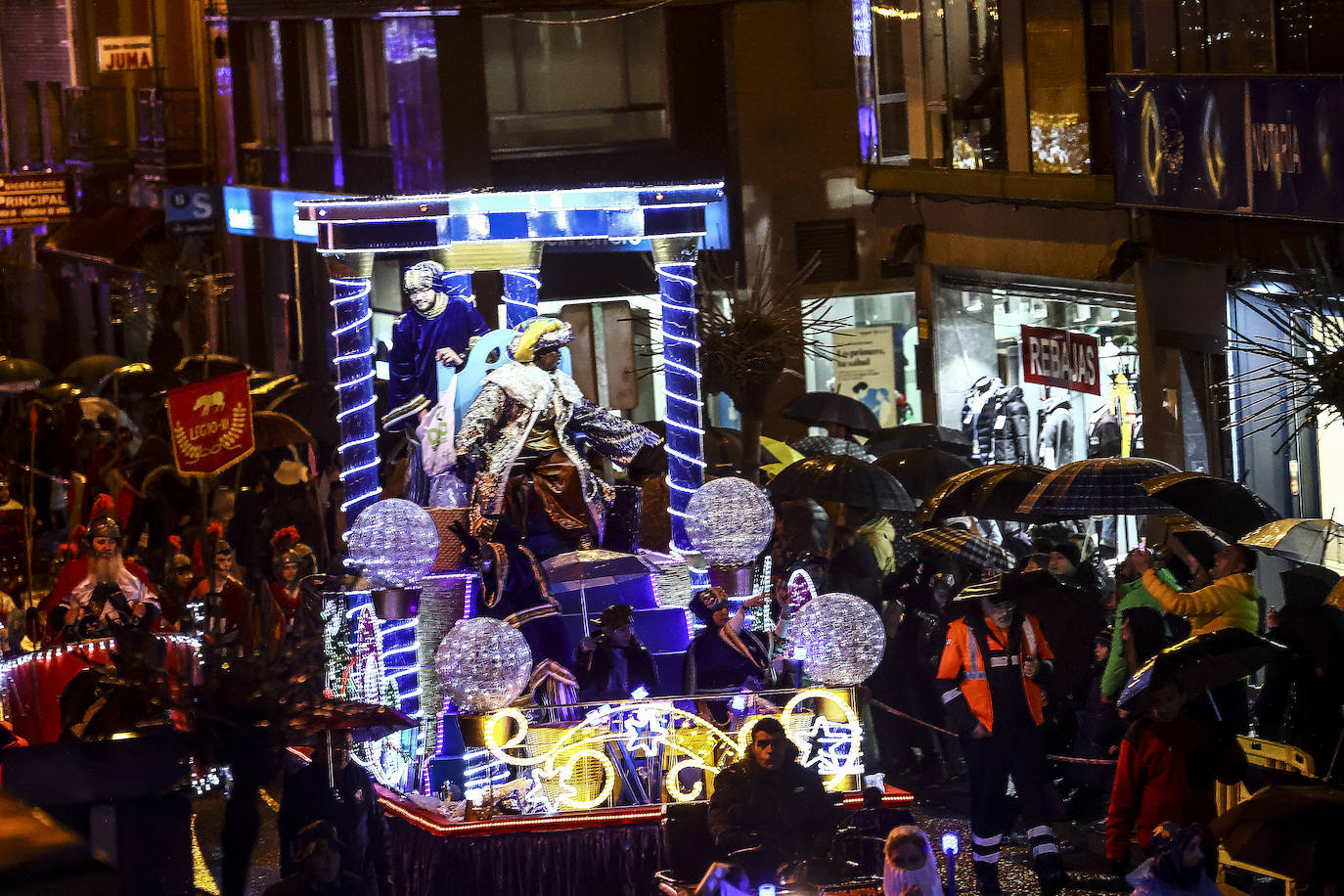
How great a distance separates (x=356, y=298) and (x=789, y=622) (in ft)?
12.7

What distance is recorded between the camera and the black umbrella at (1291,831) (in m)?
8.01

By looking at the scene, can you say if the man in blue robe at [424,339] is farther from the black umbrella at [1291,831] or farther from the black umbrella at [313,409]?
the black umbrella at [1291,831]

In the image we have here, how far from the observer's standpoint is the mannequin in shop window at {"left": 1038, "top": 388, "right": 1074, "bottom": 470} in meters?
20.7

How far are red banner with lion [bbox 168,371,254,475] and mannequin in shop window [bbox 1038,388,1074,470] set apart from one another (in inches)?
323

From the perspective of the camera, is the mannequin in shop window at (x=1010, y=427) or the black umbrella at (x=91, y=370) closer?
the mannequin in shop window at (x=1010, y=427)

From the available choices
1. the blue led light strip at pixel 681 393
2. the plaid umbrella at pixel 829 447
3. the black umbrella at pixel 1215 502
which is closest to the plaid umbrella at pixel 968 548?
the black umbrella at pixel 1215 502

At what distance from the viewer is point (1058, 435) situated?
67.9 feet

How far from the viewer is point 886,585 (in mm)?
14234

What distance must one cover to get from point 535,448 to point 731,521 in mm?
1316

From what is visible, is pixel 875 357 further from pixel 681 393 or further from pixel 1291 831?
pixel 1291 831

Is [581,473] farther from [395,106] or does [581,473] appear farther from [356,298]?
[395,106]

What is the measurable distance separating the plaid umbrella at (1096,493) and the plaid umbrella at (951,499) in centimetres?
83

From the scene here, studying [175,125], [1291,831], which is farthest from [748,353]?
[175,125]

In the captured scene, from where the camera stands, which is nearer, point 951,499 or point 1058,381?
point 951,499
